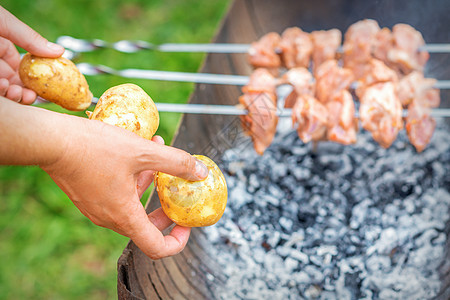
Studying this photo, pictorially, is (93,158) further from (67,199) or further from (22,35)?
(67,199)

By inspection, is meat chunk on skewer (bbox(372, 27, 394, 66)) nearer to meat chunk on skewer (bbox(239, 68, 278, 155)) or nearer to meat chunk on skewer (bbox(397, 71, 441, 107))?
meat chunk on skewer (bbox(397, 71, 441, 107))

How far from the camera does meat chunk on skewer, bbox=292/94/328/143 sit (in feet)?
7.27

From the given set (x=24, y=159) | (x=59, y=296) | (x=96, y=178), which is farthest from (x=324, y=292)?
(x=59, y=296)

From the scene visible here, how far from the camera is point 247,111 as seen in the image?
2.19 meters

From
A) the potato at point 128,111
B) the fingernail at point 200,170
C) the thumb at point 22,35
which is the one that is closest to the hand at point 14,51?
the thumb at point 22,35

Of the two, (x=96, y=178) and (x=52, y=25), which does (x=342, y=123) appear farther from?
(x=52, y=25)

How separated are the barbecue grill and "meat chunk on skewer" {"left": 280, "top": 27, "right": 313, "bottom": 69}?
0.41 metres

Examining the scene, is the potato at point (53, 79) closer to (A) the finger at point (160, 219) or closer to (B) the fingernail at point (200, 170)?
(A) the finger at point (160, 219)

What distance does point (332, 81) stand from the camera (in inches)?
92.0

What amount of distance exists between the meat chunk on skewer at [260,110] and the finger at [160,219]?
0.72m

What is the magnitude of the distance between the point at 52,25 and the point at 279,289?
3.76 metres

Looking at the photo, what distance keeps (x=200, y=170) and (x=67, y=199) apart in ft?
7.33

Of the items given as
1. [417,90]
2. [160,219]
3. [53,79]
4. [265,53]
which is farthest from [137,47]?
[417,90]

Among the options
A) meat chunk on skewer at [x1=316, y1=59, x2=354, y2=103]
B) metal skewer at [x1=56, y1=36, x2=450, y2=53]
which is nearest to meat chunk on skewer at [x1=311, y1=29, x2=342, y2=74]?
meat chunk on skewer at [x1=316, y1=59, x2=354, y2=103]
